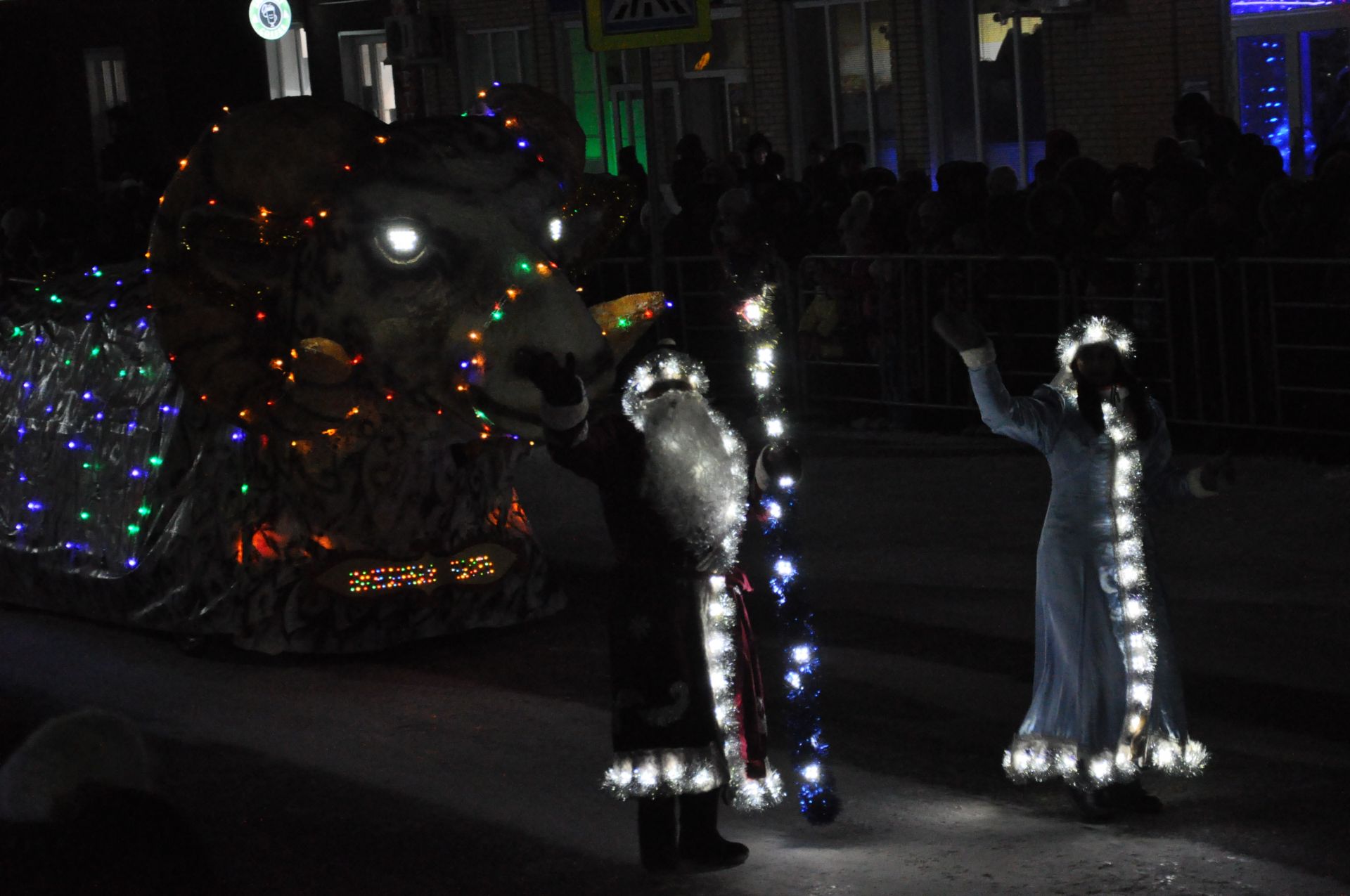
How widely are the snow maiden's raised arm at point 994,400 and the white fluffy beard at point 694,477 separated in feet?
2.81

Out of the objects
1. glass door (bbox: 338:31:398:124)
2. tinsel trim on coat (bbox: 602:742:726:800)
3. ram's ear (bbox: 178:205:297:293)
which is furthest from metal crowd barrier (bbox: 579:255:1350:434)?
glass door (bbox: 338:31:398:124)

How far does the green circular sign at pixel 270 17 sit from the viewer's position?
83.3ft

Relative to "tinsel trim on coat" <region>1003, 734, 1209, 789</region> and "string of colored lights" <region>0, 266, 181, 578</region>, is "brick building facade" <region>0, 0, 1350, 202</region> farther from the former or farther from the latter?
"tinsel trim on coat" <region>1003, 734, 1209, 789</region>

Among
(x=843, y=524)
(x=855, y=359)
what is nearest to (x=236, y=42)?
(x=855, y=359)

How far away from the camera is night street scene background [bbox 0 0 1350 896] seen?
5.61 metres

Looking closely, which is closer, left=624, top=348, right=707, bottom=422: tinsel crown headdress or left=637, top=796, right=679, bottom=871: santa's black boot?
left=637, top=796, right=679, bottom=871: santa's black boot

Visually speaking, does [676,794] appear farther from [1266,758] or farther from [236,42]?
[236,42]

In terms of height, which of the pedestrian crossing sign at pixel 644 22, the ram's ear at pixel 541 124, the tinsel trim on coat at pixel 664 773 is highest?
the pedestrian crossing sign at pixel 644 22

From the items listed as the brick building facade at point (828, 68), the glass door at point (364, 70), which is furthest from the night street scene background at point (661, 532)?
the glass door at point (364, 70)

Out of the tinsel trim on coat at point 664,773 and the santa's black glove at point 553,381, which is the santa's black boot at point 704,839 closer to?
the tinsel trim on coat at point 664,773

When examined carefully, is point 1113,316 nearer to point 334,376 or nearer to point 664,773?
point 334,376

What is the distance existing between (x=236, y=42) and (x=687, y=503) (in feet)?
83.1

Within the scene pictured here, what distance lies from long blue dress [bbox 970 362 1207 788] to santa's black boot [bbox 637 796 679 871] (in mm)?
1202

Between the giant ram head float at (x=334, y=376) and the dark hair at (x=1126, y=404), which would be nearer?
the dark hair at (x=1126, y=404)
